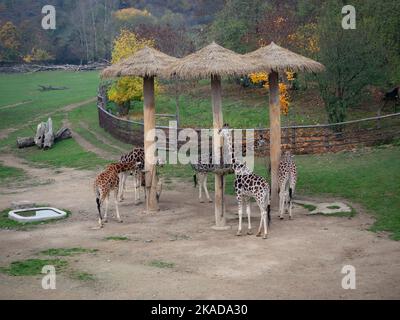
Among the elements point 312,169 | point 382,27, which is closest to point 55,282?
point 312,169

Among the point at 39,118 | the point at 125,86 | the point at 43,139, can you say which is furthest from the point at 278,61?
the point at 39,118

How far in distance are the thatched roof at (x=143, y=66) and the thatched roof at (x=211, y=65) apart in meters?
0.76

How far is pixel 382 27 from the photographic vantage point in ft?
89.2

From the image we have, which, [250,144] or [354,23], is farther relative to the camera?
[354,23]

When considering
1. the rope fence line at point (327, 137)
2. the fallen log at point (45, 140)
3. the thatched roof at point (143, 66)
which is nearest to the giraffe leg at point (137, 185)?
the thatched roof at point (143, 66)

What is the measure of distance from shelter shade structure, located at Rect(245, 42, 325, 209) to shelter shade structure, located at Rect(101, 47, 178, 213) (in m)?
2.33

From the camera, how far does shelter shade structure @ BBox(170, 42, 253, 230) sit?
14492mm

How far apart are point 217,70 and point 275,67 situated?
159 centimetres

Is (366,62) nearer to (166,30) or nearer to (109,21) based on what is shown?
(166,30)

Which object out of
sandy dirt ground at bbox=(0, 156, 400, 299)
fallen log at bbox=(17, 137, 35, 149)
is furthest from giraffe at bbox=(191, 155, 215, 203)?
fallen log at bbox=(17, 137, 35, 149)

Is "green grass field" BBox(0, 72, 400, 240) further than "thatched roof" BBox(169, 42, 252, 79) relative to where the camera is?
Yes

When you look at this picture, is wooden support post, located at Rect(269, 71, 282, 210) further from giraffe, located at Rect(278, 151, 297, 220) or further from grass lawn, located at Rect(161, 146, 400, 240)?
grass lawn, located at Rect(161, 146, 400, 240)

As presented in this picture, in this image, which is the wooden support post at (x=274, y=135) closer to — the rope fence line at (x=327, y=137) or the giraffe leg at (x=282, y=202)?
the giraffe leg at (x=282, y=202)

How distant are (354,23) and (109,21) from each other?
2000 inches
